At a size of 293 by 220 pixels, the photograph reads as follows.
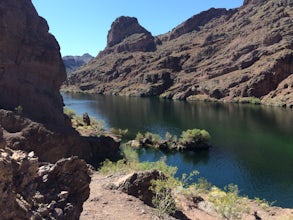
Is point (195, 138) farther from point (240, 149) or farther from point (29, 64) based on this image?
point (29, 64)

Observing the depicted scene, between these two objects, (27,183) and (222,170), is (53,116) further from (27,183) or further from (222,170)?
(27,183)

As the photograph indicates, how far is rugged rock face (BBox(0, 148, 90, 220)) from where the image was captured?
1229 cm

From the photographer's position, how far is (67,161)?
18.6 metres

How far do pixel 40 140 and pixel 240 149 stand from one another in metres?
43.6

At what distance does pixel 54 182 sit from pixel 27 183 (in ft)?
10.3

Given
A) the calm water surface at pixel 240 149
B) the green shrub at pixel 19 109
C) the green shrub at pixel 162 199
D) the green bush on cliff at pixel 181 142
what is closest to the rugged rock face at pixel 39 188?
the green shrub at pixel 162 199

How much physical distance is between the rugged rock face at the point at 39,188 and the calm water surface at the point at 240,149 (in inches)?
1301

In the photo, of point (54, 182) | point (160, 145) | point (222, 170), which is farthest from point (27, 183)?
point (160, 145)

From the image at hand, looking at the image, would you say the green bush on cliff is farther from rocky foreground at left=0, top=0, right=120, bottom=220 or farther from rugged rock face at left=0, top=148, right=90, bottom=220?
rugged rock face at left=0, top=148, right=90, bottom=220

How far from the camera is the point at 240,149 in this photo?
7431cm

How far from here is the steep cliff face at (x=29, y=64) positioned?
5016 centimetres

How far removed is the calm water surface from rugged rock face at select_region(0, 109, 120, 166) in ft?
59.9

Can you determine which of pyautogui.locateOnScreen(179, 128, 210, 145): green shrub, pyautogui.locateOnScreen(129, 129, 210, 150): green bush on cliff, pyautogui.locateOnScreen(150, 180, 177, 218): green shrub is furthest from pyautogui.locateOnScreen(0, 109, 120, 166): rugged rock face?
pyautogui.locateOnScreen(179, 128, 210, 145): green shrub

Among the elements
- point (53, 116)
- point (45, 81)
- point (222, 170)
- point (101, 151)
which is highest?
point (45, 81)
